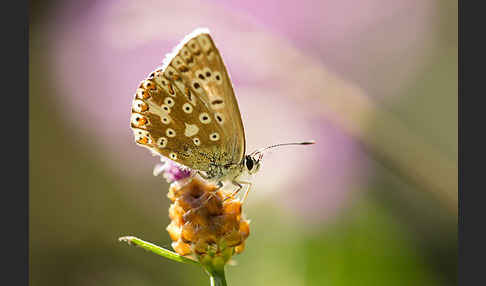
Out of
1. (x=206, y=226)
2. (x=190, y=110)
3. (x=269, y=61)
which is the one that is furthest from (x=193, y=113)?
(x=269, y=61)

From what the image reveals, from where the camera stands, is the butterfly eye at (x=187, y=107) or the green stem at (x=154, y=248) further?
the butterfly eye at (x=187, y=107)

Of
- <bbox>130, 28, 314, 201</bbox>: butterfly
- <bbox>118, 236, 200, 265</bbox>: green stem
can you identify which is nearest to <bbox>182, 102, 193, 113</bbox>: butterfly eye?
<bbox>130, 28, 314, 201</bbox>: butterfly

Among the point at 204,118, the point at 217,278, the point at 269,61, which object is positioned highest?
the point at 269,61

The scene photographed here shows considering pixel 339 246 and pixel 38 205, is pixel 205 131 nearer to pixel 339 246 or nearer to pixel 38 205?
pixel 339 246

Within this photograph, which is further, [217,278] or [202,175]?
[202,175]

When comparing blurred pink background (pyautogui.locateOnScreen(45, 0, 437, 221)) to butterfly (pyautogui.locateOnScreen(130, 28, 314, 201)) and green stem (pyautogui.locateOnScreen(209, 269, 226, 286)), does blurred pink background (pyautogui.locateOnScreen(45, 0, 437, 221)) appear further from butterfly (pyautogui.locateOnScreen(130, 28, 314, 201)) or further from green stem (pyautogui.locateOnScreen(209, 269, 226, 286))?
green stem (pyautogui.locateOnScreen(209, 269, 226, 286))

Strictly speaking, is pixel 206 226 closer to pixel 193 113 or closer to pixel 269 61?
pixel 193 113

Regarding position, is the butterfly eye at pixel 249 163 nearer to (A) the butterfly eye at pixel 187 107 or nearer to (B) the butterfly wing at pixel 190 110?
(B) the butterfly wing at pixel 190 110

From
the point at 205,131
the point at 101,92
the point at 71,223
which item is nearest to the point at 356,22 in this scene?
the point at 101,92

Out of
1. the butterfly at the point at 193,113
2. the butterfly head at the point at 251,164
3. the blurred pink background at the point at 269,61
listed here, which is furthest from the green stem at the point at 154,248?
the blurred pink background at the point at 269,61
